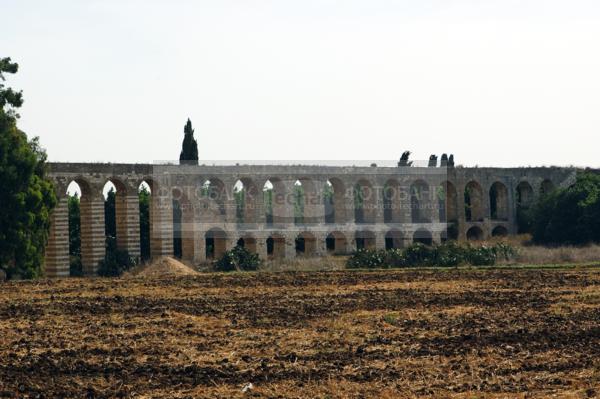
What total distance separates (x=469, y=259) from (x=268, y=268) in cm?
723

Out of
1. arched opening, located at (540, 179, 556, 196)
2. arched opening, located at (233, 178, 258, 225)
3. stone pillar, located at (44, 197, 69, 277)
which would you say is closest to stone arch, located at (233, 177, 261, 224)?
arched opening, located at (233, 178, 258, 225)

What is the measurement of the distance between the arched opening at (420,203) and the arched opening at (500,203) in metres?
4.16

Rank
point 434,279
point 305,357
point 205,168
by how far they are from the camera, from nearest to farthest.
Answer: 1. point 305,357
2. point 434,279
3. point 205,168

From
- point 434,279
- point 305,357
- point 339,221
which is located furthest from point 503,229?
point 305,357

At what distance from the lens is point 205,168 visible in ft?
137

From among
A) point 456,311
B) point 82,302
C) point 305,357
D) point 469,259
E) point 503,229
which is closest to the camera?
point 305,357

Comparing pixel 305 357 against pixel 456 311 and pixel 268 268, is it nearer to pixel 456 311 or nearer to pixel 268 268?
pixel 456 311

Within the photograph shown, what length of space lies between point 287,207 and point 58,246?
12.1 m

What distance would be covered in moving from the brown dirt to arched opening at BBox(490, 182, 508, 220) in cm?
2936

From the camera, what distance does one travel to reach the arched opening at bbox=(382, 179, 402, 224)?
1912 inches

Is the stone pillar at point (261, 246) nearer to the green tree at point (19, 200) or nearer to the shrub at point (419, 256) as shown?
the shrub at point (419, 256)

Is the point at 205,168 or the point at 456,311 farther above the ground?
the point at 205,168

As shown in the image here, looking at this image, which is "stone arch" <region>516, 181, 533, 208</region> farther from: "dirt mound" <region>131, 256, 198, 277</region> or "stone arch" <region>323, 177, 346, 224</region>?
"dirt mound" <region>131, 256, 198, 277</region>

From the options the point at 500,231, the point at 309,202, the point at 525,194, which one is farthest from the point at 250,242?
the point at 525,194
